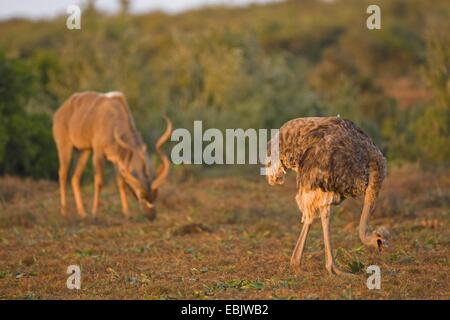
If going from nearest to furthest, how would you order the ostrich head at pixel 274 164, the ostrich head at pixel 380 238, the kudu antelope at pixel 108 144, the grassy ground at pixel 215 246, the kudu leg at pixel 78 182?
the ostrich head at pixel 380 238 < the grassy ground at pixel 215 246 < the ostrich head at pixel 274 164 < the kudu antelope at pixel 108 144 < the kudu leg at pixel 78 182

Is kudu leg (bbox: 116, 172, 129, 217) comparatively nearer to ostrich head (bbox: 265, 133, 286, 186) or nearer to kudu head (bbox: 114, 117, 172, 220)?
kudu head (bbox: 114, 117, 172, 220)

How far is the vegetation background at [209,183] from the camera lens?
27.0ft

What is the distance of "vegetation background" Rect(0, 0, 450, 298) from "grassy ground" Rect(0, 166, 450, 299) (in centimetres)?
3

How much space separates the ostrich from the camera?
7.84 metres

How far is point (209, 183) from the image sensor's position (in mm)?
16047

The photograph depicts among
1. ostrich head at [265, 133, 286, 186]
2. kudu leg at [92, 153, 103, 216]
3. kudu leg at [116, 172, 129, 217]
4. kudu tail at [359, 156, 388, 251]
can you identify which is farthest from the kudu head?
kudu tail at [359, 156, 388, 251]

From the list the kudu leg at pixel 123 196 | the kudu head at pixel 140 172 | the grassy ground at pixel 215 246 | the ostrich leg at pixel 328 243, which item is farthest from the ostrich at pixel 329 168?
the kudu leg at pixel 123 196

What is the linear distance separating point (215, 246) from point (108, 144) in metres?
3.55

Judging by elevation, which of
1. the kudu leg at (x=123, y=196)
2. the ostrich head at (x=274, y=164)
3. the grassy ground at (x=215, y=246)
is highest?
the ostrich head at (x=274, y=164)

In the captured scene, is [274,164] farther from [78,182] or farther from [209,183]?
[209,183]

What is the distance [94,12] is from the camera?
1124 inches

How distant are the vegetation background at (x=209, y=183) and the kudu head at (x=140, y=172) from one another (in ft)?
1.31

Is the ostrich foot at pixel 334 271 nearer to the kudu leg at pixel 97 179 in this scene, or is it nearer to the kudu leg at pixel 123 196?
the kudu leg at pixel 123 196

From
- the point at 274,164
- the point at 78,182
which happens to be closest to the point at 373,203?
the point at 274,164
